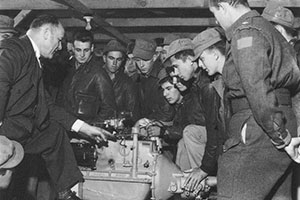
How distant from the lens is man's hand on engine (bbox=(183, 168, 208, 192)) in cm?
567

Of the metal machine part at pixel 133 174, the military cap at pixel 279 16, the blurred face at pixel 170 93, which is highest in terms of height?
the military cap at pixel 279 16

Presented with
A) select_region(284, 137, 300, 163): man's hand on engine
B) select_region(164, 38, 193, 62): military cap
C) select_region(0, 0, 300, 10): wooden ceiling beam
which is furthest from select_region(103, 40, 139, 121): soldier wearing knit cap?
select_region(284, 137, 300, 163): man's hand on engine

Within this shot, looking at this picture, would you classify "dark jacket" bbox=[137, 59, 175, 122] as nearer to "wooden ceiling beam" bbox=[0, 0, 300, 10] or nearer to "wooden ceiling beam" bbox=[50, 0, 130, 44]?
"wooden ceiling beam" bbox=[50, 0, 130, 44]

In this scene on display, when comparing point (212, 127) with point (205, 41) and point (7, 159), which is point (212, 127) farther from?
point (7, 159)

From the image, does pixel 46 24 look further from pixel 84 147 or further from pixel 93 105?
pixel 93 105

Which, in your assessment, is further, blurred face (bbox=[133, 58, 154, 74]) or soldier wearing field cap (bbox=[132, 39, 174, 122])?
blurred face (bbox=[133, 58, 154, 74])

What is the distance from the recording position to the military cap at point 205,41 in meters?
5.89

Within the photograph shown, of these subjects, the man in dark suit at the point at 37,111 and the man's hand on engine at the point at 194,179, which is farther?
the man's hand on engine at the point at 194,179

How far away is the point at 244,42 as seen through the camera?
4.19 meters

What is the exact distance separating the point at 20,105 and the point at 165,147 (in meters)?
2.32

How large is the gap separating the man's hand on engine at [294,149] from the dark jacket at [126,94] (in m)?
4.81

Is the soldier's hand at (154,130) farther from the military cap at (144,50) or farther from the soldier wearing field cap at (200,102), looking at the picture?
the military cap at (144,50)

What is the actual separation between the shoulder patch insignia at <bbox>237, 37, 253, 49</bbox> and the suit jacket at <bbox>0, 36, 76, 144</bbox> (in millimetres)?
2143

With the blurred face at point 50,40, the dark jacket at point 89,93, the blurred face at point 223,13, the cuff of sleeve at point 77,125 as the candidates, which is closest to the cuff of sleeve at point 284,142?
the blurred face at point 223,13
